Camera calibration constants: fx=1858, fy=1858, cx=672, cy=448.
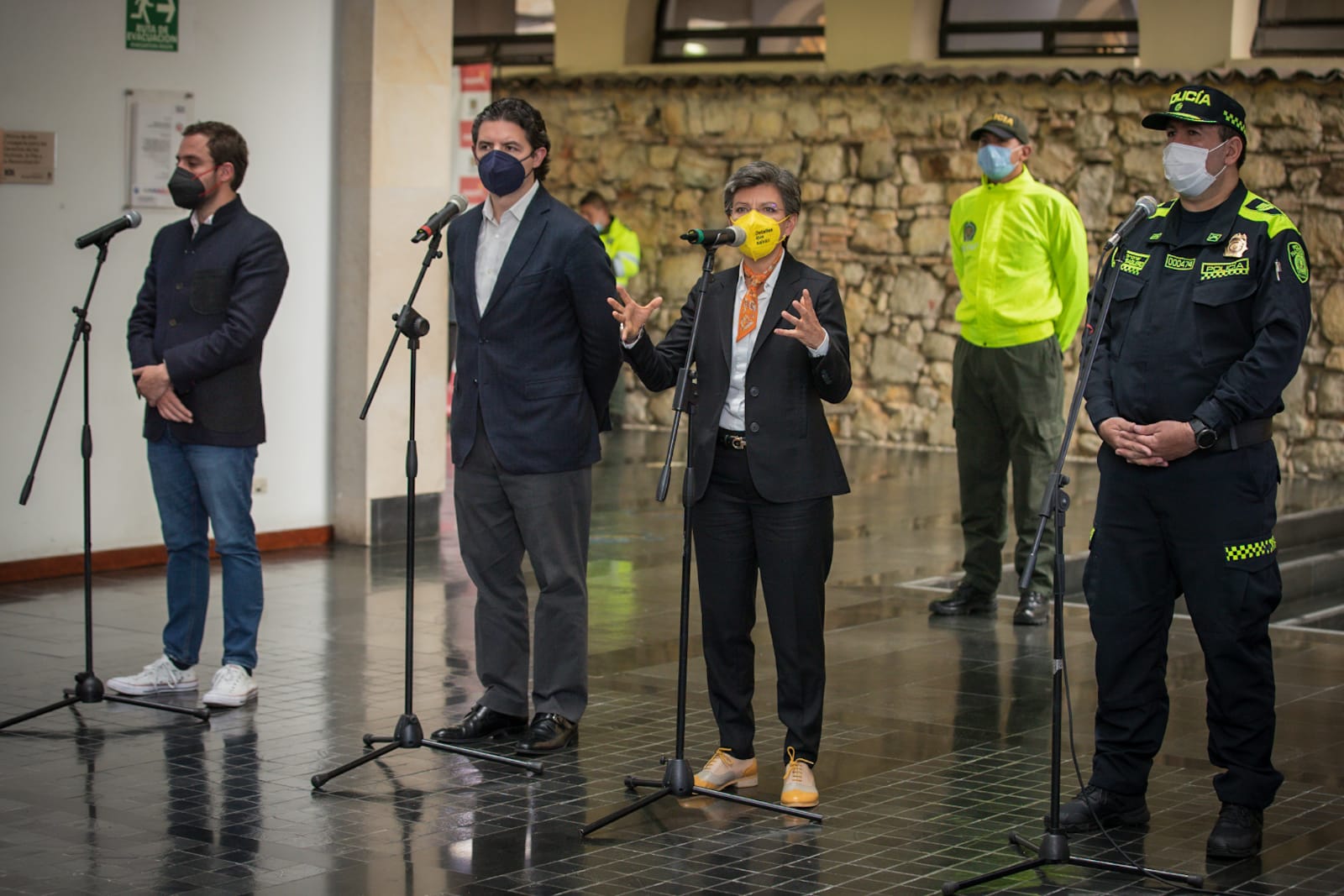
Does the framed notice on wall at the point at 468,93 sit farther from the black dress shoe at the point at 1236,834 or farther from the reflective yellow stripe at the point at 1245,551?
the black dress shoe at the point at 1236,834

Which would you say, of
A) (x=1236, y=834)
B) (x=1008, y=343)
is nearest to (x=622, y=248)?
(x=1008, y=343)

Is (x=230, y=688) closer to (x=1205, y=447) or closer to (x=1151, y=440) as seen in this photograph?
(x=1151, y=440)

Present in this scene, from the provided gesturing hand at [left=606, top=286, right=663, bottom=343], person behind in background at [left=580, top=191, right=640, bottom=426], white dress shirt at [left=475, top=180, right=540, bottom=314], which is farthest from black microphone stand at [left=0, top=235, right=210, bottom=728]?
person behind in background at [left=580, top=191, right=640, bottom=426]

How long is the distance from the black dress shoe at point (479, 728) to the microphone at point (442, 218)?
151 cm

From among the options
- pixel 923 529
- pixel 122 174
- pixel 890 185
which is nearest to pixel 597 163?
pixel 890 185

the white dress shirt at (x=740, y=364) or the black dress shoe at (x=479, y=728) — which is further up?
the white dress shirt at (x=740, y=364)

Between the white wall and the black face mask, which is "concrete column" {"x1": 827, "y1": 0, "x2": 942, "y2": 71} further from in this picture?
the black face mask

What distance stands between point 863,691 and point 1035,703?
0.61 metres

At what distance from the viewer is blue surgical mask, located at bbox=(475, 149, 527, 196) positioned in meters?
5.63

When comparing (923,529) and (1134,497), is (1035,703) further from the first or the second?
(923,529)

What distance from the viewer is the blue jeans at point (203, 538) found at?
6.38m

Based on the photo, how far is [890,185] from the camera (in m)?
15.0

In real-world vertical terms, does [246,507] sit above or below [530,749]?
above

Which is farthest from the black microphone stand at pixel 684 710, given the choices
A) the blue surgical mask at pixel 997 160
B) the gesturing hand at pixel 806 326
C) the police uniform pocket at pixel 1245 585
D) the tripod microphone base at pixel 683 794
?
the blue surgical mask at pixel 997 160
